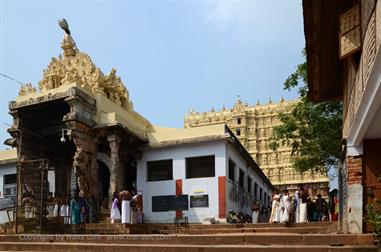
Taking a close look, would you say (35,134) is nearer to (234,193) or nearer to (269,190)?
(234,193)

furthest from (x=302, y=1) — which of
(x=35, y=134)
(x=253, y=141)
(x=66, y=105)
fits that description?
(x=253, y=141)

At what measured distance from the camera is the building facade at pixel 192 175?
2142 cm

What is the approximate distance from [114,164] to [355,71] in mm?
14789

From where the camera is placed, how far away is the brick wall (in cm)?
875

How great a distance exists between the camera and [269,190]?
4153cm

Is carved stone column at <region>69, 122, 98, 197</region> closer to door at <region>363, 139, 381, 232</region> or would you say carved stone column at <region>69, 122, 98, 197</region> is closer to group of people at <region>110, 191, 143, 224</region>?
group of people at <region>110, 191, 143, 224</region>

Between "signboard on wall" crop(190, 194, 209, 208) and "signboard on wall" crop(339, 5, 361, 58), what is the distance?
14382 millimetres

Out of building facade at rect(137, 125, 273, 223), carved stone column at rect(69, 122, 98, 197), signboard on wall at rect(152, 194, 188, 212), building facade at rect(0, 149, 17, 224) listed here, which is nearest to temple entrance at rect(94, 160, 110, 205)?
building facade at rect(137, 125, 273, 223)

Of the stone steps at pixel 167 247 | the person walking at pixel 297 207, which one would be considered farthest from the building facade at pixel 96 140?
the stone steps at pixel 167 247

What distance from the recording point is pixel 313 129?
19.1 meters

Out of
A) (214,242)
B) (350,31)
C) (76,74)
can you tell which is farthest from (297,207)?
(76,74)

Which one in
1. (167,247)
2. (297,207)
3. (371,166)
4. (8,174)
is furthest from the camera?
(8,174)

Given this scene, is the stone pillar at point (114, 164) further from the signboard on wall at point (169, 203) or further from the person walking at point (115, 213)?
the person walking at point (115, 213)

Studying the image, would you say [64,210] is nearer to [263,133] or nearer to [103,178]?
[103,178]
